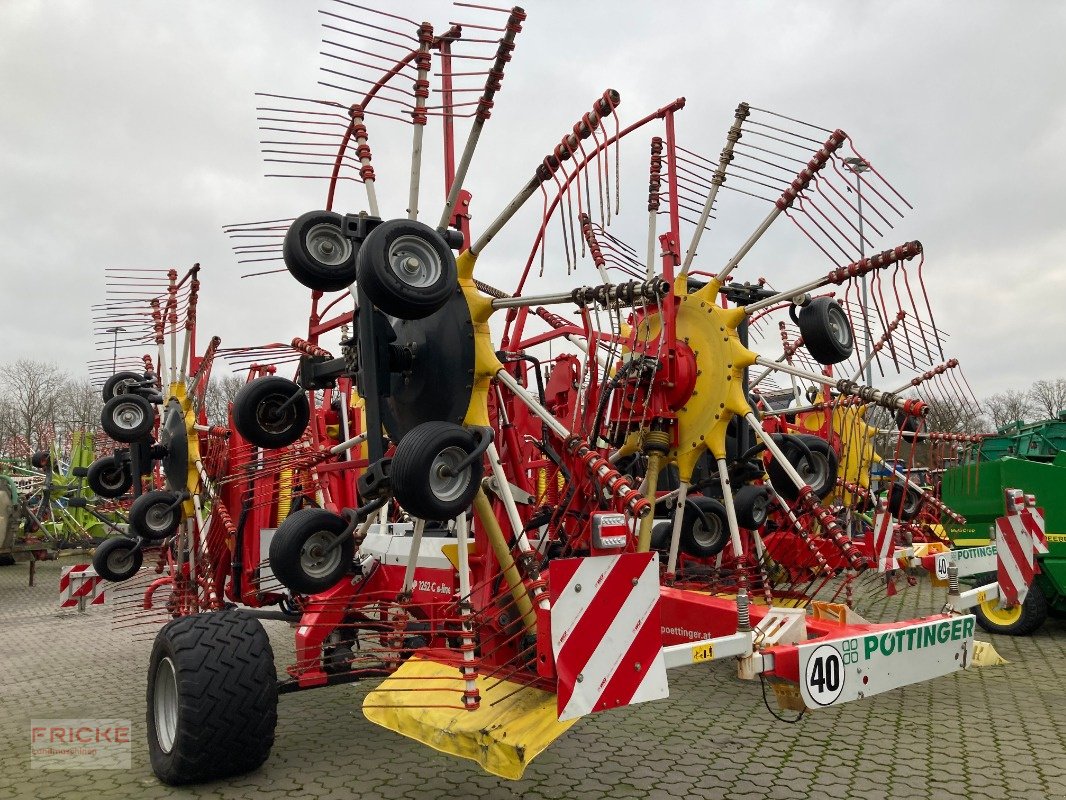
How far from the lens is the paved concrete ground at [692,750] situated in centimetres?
438

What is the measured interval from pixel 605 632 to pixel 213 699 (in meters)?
2.25

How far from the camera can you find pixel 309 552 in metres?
4.38

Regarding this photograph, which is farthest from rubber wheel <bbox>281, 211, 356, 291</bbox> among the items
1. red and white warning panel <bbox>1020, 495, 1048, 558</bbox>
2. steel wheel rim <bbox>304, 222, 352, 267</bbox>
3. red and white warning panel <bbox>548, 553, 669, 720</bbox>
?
red and white warning panel <bbox>1020, 495, 1048, 558</bbox>

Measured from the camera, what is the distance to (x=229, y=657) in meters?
4.38

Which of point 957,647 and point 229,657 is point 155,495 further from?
point 957,647

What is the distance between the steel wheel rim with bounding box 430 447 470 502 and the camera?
3420mm

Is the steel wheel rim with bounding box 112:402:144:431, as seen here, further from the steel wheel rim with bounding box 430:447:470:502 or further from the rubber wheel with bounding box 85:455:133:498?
the steel wheel rim with bounding box 430:447:470:502

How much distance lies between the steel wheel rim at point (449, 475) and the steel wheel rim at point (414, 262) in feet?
2.23

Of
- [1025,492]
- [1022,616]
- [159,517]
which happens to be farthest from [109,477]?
[1022,616]

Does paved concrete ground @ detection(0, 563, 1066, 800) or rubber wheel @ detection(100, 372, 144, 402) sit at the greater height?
rubber wheel @ detection(100, 372, 144, 402)

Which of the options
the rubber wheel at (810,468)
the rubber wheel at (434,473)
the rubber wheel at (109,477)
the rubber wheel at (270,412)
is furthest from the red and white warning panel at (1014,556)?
the rubber wheel at (109,477)

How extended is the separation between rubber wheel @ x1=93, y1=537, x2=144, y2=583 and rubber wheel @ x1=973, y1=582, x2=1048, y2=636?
307 inches

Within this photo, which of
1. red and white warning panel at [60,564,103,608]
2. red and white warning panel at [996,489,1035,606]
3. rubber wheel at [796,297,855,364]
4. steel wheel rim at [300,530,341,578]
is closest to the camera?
steel wheel rim at [300,530,341,578]

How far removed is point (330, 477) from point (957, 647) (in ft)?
16.0
